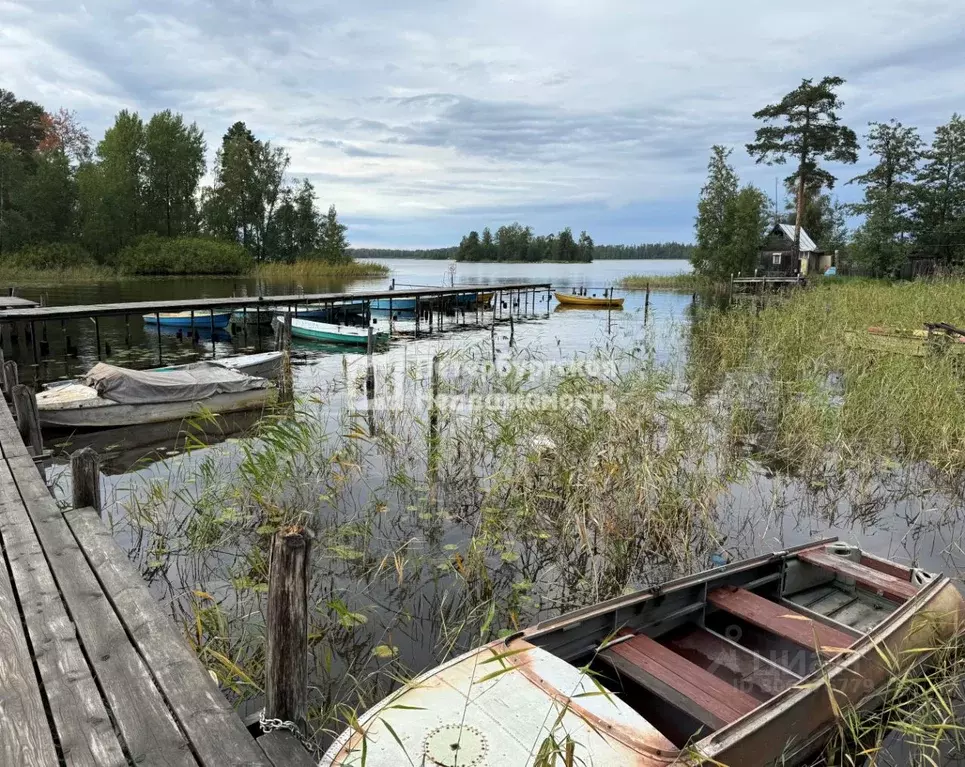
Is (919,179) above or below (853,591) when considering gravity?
above

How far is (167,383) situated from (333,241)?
222ft

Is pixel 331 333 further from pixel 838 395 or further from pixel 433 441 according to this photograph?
pixel 838 395

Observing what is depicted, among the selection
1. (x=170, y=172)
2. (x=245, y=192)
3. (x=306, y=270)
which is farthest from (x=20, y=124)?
(x=306, y=270)

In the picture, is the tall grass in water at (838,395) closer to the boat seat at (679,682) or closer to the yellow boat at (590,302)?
the boat seat at (679,682)

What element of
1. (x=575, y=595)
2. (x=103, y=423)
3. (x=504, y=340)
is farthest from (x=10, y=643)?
(x=504, y=340)

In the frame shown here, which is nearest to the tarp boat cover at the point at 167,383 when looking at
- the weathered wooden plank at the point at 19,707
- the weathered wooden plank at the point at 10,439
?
the weathered wooden plank at the point at 10,439

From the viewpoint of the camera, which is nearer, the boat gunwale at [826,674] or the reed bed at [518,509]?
the boat gunwale at [826,674]

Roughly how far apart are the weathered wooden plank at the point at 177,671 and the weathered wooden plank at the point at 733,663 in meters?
3.26

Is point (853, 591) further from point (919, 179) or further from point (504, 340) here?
point (919, 179)

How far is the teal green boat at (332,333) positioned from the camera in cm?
2438

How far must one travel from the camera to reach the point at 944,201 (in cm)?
3903

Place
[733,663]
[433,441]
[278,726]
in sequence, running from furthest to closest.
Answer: [433,441]
[733,663]
[278,726]

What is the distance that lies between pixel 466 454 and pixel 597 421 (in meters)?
1.98

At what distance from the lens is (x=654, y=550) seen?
6738 mm
